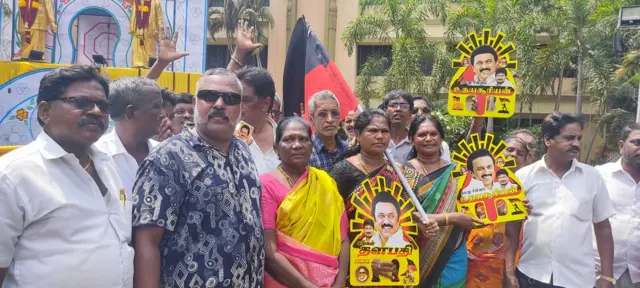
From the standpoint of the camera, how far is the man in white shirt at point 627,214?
462cm

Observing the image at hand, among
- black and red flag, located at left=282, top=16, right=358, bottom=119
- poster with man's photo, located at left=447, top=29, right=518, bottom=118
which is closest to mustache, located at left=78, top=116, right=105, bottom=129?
black and red flag, located at left=282, top=16, right=358, bottom=119

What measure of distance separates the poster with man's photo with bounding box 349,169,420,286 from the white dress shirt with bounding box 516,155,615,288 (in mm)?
986

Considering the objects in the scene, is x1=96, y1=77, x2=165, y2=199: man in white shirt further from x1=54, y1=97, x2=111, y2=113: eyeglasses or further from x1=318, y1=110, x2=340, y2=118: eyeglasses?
x1=318, y1=110, x2=340, y2=118: eyeglasses

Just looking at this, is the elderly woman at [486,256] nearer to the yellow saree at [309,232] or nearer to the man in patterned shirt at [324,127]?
the man in patterned shirt at [324,127]

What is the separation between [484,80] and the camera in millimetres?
4465

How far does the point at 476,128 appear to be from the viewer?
15.2 ft

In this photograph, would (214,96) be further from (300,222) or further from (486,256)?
(486,256)

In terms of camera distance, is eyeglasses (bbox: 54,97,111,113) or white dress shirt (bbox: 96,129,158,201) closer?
eyeglasses (bbox: 54,97,111,113)

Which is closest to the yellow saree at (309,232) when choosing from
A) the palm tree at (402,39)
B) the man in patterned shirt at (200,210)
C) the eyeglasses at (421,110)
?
the man in patterned shirt at (200,210)

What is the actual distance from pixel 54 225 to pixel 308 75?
2.92 m

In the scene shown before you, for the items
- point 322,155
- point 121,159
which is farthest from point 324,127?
point 121,159

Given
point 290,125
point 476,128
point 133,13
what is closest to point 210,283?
point 290,125

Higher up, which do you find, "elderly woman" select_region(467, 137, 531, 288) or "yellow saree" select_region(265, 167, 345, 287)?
"yellow saree" select_region(265, 167, 345, 287)

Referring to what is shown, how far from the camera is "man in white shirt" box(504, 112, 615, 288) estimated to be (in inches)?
167
